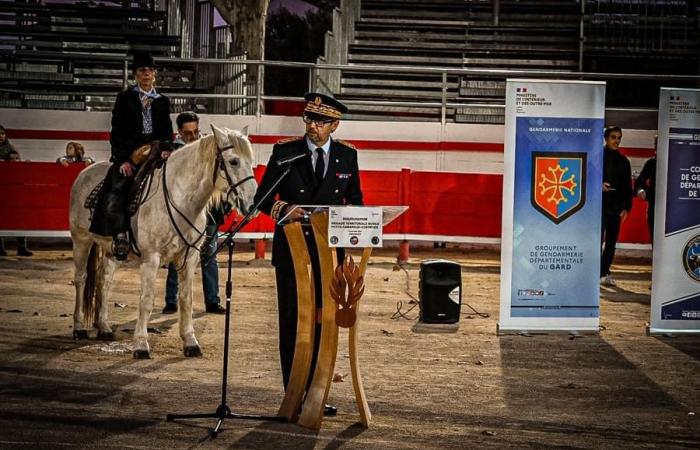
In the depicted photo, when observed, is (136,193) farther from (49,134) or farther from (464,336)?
(49,134)

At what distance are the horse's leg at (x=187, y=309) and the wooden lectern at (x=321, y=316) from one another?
3.04 meters

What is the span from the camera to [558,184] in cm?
1269

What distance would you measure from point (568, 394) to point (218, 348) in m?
3.51

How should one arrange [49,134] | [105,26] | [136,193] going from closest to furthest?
[136,193], [49,134], [105,26]

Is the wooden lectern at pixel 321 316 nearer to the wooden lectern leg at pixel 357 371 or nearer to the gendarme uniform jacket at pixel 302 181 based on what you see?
the wooden lectern leg at pixel 357 371

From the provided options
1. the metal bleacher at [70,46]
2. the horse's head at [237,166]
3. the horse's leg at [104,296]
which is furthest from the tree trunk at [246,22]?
the horse's head at [237,166]

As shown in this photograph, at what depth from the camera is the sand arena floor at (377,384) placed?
26.6ft

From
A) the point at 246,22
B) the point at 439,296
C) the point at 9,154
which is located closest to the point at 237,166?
the point at 439,296

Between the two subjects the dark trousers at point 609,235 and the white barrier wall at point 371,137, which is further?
the white barrier wall at point 371,137

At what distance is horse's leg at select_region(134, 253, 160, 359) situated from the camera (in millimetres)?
11125

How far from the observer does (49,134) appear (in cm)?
2262

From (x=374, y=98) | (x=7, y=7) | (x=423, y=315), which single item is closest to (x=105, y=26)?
(x=7, y=7)

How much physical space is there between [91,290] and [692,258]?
6.07 meters

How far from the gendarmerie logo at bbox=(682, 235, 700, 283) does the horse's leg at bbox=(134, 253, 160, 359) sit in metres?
5.37
